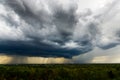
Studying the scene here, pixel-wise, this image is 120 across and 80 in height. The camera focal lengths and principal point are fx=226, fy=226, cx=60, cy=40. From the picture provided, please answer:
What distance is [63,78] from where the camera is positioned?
44.7 m

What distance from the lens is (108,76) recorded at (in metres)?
49.4

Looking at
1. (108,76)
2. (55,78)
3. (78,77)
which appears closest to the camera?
(55,78)

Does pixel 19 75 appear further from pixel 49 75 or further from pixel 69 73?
pixel 69 73

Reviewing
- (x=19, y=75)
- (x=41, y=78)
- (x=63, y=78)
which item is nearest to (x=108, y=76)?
(x=63, y=78)

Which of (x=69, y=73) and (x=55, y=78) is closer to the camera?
(x=55, y=78)

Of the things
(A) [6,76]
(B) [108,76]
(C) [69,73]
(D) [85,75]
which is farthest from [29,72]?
(B) [108,76]

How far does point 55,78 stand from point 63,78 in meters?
2.17

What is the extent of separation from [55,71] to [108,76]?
1184 centimetres

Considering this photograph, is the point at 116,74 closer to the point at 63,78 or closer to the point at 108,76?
the point at 108,76

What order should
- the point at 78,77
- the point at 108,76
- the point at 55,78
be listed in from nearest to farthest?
the point at 55,78 < the point at 78,77 < the point at 108,76

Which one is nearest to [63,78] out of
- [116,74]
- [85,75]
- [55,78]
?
[55,78]

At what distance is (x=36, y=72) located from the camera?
45.7m

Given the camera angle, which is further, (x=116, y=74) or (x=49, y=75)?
(x=116, y=74)

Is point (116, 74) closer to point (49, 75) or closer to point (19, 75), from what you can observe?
point (49, 75)
